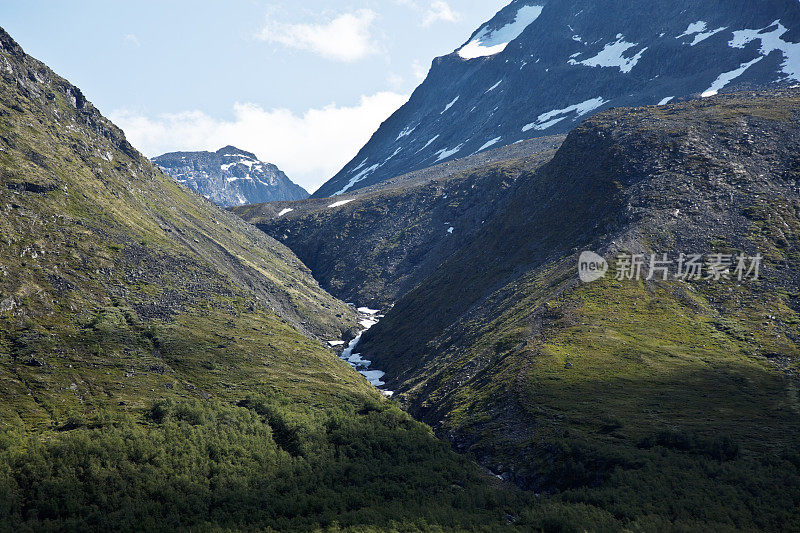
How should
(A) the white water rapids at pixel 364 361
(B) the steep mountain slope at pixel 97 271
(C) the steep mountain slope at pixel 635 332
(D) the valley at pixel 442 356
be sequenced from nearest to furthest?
(D) the valley at pixel 442 356 < (C) the steep mountain slope at pixel 635 332 < (B) the steep mountain slope at pixel 97 271 < (A) the white water rapids at pixel 364 361

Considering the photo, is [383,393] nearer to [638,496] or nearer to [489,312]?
[489,312]

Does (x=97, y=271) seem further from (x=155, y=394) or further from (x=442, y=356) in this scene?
(x=442, y=356)

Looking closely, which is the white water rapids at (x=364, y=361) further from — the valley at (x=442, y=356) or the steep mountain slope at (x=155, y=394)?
the steep mountain slope at (x=155, y=394)

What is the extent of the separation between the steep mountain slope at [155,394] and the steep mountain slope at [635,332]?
9.67m

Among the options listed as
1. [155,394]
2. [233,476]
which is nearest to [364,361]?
[155,394]

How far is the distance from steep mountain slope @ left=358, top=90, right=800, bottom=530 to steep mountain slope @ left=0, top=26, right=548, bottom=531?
9.67m

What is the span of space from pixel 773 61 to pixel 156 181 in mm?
219373

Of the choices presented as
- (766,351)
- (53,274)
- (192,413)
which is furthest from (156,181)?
(766,351)

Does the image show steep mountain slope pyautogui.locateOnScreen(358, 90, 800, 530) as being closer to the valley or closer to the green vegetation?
the valley

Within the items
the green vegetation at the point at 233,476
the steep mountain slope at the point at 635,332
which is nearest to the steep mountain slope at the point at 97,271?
the green vegetation at the point at 233,476

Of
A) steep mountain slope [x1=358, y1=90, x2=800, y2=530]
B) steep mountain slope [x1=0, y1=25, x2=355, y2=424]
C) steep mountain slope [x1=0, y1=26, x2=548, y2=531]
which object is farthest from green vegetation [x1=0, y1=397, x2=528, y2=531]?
steep mountain slope [x1=0, y1=25, x2=355, y2=424]

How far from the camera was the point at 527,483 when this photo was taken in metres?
54.6

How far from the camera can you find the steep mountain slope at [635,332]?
5009cm

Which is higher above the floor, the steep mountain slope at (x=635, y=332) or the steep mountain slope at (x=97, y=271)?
the steep mountain slope at (x=97, y=271)
